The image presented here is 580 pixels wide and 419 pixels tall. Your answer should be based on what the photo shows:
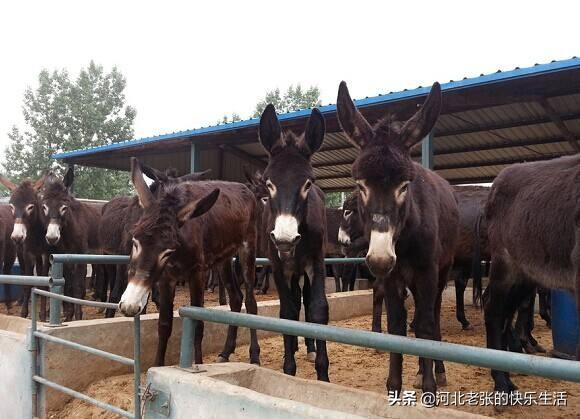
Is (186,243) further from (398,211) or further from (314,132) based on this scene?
(398,211)

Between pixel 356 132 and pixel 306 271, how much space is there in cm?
154

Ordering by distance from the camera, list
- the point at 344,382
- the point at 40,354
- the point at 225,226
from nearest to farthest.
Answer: the point at 40,354
the point at 344,382
the point at 225,226

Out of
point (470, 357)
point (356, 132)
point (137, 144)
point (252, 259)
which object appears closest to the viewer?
point (470, 357)

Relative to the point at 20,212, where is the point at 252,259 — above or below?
below

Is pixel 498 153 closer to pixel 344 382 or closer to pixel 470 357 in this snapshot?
pixel 344 382

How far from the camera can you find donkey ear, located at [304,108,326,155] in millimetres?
4203

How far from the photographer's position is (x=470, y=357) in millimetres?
1701

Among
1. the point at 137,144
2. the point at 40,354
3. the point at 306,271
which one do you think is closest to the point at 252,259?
the point at 306,271

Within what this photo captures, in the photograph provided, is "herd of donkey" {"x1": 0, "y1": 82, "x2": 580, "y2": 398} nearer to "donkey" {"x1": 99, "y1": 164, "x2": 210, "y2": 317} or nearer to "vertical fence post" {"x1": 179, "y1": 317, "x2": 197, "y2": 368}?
"vertical fence post" {"x1": 179, "y1": 317, "x2": 197, "y2": 368}

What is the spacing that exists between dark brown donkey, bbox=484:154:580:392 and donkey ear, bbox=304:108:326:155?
1879 millimetres

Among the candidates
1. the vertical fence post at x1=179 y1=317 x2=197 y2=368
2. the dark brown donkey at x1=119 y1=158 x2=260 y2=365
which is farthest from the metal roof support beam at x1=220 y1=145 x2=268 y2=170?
the vertical fence post at x1=179 y1=317 x2=197 y2=368

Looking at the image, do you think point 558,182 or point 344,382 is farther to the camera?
point 344,382

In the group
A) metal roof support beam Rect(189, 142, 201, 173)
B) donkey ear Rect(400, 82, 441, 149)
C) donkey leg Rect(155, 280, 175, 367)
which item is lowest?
donkey leg Rect(155, 280, 175, 367)

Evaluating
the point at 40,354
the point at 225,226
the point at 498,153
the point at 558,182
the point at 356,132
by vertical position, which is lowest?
the point at 40,354
